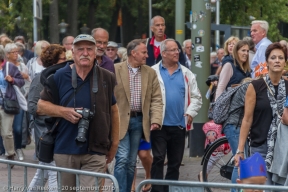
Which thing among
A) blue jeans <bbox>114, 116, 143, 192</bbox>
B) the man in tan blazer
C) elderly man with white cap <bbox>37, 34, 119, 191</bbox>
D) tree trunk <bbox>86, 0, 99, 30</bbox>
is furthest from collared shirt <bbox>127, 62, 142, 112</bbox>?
tree trunk <bbox>86, 0, 99, 30</bbox>

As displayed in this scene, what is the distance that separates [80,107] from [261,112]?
1.77 m

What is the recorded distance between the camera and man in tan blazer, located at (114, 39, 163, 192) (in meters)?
8.85

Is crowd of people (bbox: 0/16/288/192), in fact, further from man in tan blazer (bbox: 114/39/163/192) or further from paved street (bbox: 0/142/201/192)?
paved street (bbox: 0/142/201/192)

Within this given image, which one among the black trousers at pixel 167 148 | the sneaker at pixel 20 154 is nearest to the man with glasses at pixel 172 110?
the black trousers at pixel 167 148

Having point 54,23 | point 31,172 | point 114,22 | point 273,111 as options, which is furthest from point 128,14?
point 31,172

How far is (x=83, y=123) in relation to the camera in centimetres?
636

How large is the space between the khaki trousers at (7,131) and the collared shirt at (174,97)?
3736 mm

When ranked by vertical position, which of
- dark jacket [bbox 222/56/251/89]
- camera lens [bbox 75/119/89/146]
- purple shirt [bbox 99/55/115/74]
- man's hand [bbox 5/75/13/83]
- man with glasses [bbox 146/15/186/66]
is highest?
man with glasses [bbox 146/15/186/66]

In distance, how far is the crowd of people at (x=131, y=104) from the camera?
6516mm

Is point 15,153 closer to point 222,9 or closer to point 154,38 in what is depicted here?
point 154,38

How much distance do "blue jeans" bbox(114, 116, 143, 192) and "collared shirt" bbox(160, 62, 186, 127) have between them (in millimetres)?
483

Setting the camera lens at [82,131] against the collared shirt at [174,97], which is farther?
the collared shirt at [174,97]

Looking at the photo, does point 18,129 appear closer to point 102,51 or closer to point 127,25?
point 102,51

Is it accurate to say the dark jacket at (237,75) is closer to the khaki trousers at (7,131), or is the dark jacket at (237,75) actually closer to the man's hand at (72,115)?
the khaki trousers at (7,131)
